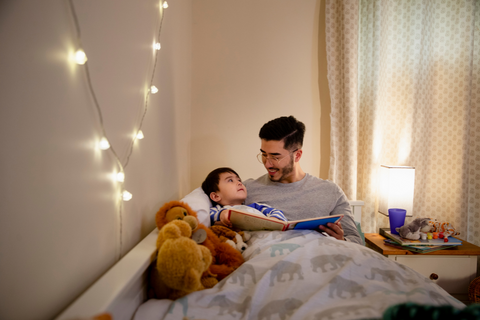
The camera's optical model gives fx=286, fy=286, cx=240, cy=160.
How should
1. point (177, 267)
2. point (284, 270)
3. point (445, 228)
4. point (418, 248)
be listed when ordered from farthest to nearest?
point (445, 228)
point (418, 248)
point (284, 270)
point (177, 267)

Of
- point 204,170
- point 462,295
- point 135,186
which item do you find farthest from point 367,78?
point 135,186

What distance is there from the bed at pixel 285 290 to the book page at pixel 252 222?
0.20 m

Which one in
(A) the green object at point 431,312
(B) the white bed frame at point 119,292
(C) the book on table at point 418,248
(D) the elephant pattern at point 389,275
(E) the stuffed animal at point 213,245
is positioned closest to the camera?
(A) the green object at point 431,312

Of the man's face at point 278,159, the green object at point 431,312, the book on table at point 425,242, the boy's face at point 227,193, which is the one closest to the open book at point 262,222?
the boy's face at point 227,193

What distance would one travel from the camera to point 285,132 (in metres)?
1.57

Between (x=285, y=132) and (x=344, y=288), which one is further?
(x=285, y=132)

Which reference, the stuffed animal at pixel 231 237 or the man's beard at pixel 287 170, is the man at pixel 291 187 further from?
the stuffed animal at pixel 231 237

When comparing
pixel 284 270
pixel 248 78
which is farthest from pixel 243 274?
pixel 248 78

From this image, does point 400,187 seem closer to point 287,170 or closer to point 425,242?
point 425,242

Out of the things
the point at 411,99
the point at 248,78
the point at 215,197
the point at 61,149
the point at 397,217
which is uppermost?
the point at 248,78

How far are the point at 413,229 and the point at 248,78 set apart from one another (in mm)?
1527

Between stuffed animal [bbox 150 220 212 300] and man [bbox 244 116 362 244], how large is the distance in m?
0.88

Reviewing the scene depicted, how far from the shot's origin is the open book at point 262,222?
108 cm

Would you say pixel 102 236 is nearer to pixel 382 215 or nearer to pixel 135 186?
pixel 135 186
